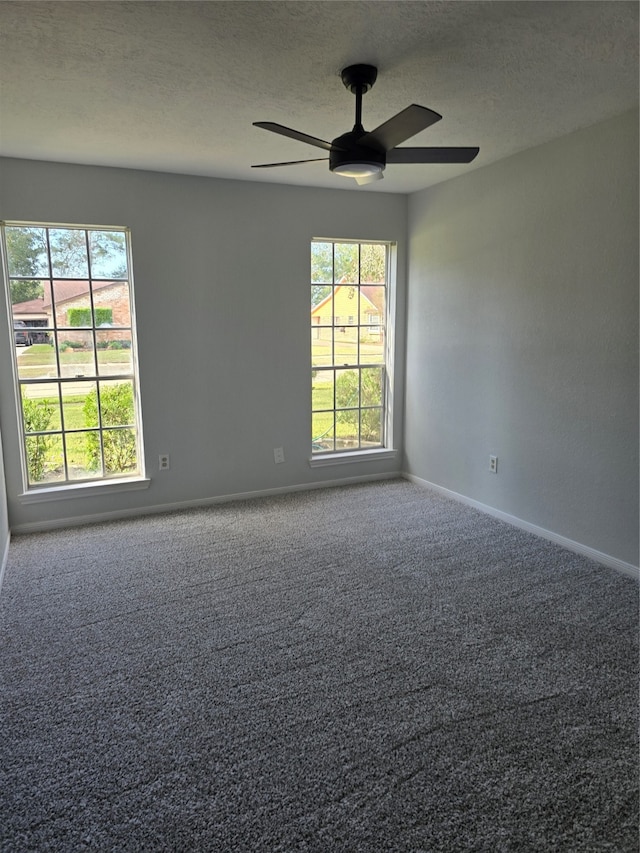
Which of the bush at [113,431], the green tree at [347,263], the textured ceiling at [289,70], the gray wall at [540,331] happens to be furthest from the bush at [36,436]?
the gray wall at [540,331]

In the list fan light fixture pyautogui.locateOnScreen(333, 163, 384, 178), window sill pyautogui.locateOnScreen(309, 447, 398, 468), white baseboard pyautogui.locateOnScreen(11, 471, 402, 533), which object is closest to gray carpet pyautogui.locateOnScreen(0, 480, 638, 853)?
white baseboard pyautogui.locateOnScreen(11, 471, 402, 533)

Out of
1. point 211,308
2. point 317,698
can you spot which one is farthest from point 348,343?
point 317,698

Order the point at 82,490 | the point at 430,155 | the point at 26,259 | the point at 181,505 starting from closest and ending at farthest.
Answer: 1. the point at 430,155
2. the point at 26,259
3. the point at 82,490
4. the point at 181,505

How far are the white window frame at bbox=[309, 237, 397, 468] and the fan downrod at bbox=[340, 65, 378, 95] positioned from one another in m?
2.21

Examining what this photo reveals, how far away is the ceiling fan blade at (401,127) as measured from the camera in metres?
1.98

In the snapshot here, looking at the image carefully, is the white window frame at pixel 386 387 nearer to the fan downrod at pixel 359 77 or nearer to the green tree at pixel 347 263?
the green tree at pixel 347 263

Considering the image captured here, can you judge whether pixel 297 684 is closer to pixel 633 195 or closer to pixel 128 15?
pixel 128 15

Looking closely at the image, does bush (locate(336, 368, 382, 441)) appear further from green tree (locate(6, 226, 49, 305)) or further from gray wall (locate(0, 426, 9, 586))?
gray wall (locate(0, 426, 9, 586))

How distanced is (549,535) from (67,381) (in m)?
3.49

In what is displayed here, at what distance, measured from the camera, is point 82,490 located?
156 inches

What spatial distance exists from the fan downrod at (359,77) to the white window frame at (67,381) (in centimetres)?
211

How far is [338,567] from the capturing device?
3256mm

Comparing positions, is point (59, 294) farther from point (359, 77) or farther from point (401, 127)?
point (401, 127)

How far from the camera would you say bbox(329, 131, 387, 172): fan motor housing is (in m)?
2.32
